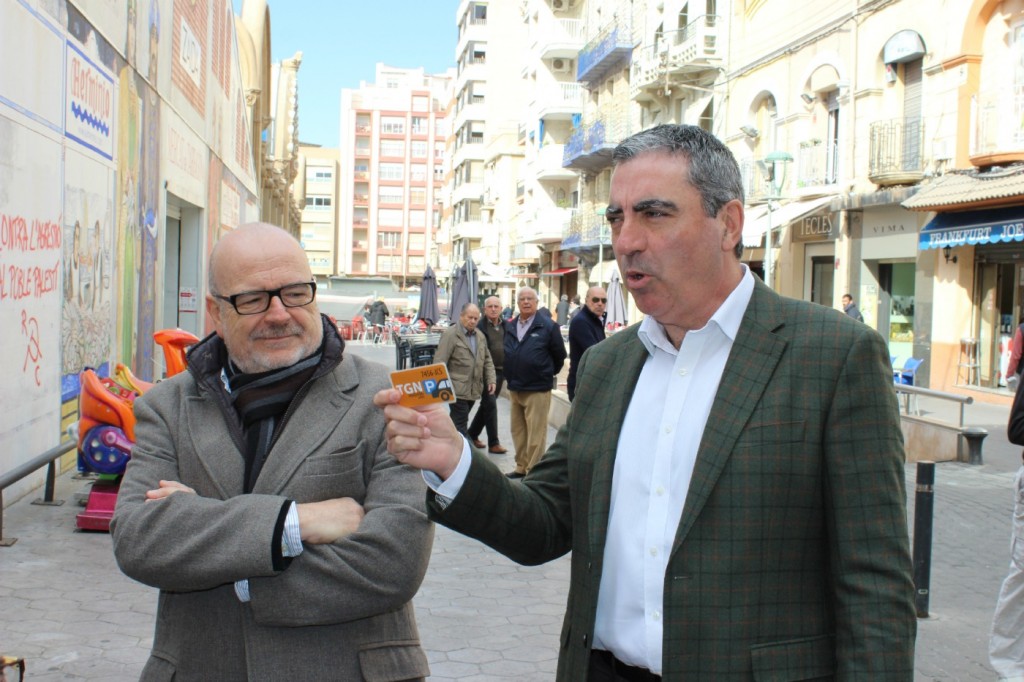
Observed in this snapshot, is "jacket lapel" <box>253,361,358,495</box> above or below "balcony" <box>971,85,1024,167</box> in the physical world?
below

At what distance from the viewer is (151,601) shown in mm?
5824

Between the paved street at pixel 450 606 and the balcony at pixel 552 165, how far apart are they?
4304 cm

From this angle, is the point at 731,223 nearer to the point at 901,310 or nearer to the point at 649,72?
the point at 901,310

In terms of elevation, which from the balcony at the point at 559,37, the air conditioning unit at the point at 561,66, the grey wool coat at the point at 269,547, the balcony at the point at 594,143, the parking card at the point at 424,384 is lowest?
the grey wool coat at the point at 269,547

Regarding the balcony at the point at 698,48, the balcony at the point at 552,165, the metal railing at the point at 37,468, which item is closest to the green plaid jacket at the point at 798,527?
the metal railing at the point at 37,468

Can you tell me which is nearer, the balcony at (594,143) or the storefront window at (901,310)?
the storefront window at (901,310)

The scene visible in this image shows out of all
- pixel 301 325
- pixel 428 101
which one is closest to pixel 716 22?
pixel 301 325

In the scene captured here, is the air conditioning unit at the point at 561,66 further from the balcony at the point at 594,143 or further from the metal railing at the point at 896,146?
the metal railing at the point at 896,146

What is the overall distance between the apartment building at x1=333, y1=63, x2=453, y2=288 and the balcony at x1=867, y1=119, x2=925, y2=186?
302 ft

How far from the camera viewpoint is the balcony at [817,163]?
23.7m

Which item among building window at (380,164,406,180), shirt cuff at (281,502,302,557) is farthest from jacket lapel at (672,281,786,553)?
building window at (380,164,406,180)

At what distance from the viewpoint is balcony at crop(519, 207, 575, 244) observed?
5095 centimetres

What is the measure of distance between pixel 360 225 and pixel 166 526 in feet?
369

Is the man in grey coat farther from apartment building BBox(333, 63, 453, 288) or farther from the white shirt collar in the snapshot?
apartment building BBox(333, 63, 453, 288)
